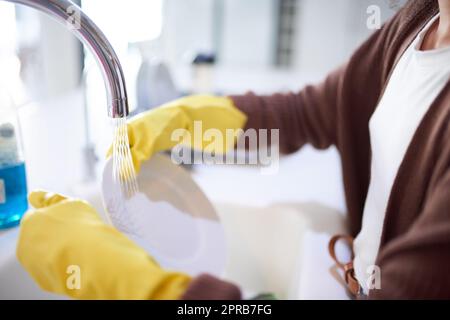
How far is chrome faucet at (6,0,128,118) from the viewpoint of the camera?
0.43 metres

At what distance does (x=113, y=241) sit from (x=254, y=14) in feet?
4.94

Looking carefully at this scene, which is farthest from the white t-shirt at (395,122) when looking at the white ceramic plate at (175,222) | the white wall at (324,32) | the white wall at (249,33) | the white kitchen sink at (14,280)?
the white wall at (249,33)

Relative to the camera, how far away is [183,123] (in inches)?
28.1

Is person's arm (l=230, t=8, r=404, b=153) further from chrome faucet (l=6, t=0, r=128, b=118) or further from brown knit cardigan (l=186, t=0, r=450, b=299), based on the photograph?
chrome faucet (l=6, t=0, r=128, b=118)

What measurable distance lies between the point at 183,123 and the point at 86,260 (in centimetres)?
33

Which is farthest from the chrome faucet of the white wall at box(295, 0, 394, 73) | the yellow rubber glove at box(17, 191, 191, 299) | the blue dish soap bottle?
the white wall at box(295, 0, 394, 73)

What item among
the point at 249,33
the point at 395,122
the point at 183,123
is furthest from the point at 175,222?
the point at 249,33

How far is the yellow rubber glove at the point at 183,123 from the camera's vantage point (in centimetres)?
63

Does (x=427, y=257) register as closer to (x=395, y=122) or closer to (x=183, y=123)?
(x=395, y=122)

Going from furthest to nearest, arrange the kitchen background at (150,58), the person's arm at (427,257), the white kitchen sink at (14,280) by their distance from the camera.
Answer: the kitchen background at (150,58) → the white kitchen sink at (14,280) → the person's arm at (427,257)

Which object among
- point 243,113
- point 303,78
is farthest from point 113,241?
point 303,78

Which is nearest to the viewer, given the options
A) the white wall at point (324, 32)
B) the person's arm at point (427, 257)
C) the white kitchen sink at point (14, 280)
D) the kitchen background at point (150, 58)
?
the person's arm at point (427, 257)

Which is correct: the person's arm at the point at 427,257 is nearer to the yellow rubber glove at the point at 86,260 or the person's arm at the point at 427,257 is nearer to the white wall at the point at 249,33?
the yellow rubber glove at the point at 86,260

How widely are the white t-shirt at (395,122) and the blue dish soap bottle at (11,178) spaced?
0.51 meters
